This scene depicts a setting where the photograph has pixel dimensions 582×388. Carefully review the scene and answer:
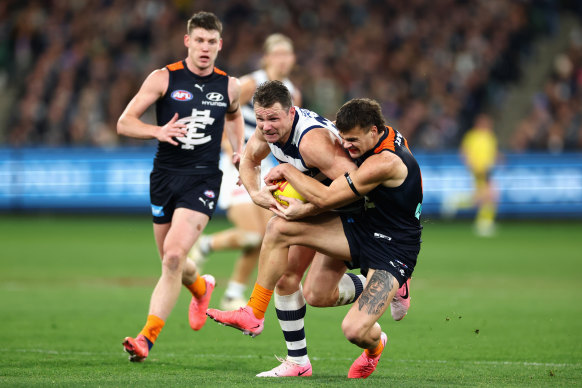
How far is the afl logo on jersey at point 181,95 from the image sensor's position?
7875 mm

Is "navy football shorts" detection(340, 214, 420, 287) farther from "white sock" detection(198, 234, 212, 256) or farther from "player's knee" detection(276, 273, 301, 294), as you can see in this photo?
"white sock" detection(198, 234, 212, 256)

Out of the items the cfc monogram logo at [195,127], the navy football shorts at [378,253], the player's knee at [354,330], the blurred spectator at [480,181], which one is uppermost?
the cfc monogram logo at [195,127]

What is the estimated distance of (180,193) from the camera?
790 centimetres

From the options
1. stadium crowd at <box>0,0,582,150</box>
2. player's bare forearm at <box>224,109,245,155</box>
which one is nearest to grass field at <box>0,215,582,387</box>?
player's bare forearm at <box>224,109,245,155</box>

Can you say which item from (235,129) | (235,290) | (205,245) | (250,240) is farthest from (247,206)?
(235,129)

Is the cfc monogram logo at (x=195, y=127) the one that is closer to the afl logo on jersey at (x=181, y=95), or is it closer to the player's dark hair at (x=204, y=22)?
the afl logo on jersey at (x=181, y=95)

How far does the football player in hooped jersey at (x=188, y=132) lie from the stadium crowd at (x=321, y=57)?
15094mm

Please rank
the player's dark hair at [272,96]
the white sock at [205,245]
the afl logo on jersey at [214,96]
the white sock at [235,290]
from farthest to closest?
the white sock at [205,245] < the white sock at [235,290] < the afl logo on jersey at [214,96] < the player's dark hair at [272,96]

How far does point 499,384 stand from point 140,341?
289 cm

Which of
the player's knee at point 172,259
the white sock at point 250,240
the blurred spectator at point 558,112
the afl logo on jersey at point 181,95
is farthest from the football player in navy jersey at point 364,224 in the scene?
the blurred spectator at point 558,112

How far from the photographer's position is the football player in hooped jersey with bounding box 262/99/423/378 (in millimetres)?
6375

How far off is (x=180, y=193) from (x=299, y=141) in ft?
5.62

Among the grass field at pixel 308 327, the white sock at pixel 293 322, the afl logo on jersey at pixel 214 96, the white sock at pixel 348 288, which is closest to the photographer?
the grass field at pixel 308 327

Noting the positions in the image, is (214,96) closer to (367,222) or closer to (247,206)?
(367,222)
